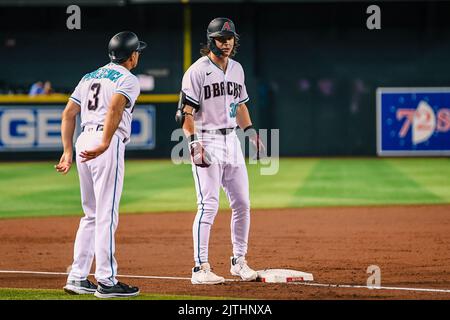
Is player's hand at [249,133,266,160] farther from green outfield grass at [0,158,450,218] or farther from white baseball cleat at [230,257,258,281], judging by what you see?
green outfield grass at [0,158,450,218]

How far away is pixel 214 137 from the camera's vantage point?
7875mm

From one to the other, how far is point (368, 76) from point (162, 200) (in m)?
14.9

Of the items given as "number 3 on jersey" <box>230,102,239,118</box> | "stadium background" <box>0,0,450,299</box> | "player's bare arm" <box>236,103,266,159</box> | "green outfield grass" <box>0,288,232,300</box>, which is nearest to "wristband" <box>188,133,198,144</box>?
"number 3 on jersey" <box>230,102,239,118</box>

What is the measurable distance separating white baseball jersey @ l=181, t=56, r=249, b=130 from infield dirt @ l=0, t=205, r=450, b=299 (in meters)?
1.36

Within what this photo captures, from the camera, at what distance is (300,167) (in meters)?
23.4

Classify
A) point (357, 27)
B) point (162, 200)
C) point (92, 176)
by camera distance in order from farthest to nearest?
point (357, 27), point (162, 200), point (92, 176)

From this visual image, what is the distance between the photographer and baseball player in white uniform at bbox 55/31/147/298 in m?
6.91

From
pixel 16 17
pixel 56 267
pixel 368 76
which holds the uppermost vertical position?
pixel 16 17

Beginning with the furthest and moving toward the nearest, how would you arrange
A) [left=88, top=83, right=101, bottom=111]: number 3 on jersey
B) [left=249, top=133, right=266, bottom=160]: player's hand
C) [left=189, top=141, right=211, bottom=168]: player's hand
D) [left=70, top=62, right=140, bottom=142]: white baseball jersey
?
[left=249, top=133, right=266, bottom=160]: player's hand, [left=189, top=141, right=211, bottom=168]: player's hand, [left=88, top=83, right=101, bottom=111]: number 3 on jersey, [left=70, top=62, right=140, bottom=142]: white baseball jersey

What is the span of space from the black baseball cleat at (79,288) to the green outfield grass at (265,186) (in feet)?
22.4

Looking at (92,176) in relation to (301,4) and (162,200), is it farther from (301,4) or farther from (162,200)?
(301,4)

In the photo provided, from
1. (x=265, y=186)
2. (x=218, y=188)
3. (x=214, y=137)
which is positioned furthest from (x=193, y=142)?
(x=265, y=186)

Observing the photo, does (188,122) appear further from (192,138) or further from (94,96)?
(94,96)
